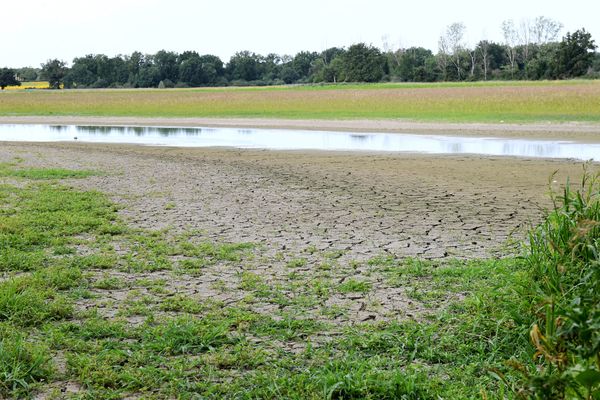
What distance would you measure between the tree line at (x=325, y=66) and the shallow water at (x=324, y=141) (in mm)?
53784

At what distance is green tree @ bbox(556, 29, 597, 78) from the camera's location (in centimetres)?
6931

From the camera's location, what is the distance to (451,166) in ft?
48.4

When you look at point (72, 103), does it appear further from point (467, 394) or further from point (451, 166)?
point (467, 394)

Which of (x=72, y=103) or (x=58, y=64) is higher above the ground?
(x=58, y=64)

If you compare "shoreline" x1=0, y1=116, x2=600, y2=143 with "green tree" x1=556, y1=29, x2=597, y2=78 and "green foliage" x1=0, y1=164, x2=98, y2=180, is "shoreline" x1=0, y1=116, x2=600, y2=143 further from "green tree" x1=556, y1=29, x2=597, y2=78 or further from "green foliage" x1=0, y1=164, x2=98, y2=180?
"green tree" x1=556, y1=29, x2=597, y2=78

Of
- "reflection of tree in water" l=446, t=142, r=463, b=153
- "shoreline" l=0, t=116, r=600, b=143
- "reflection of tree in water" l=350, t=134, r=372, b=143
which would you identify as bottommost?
"reflection of tree in water" l=446, t=142, r=463, b=153

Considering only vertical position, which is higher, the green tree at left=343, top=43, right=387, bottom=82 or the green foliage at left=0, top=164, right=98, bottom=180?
the green tree at left=343, top=43, right=387, bottom=82

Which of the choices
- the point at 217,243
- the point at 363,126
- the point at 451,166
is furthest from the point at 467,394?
the point at 363,126

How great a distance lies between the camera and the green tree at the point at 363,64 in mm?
82688

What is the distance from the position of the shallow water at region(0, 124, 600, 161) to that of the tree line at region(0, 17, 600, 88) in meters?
53.8

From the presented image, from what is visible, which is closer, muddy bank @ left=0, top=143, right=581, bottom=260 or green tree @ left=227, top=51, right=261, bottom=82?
muddy bank @ left=0, top=143, right=581, bottom=260

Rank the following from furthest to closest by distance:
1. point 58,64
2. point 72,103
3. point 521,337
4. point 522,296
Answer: point 58,64 < point 72,103 < point 522,296 < point 521,337

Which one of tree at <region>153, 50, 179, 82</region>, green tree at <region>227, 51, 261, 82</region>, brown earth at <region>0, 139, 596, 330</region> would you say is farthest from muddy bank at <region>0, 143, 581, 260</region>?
green tree at <region>227, 51, 261, 82</region>

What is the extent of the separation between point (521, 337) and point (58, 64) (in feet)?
355
